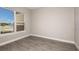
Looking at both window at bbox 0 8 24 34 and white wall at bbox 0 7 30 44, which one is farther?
window at bbox 0 8 24 34

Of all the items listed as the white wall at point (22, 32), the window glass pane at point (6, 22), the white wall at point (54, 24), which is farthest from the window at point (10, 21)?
the white wall at point (54, 24)

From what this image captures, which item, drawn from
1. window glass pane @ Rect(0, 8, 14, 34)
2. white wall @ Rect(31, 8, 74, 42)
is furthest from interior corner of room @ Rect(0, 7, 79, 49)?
window glass pane @ Rect(0, 8, 14, 34)

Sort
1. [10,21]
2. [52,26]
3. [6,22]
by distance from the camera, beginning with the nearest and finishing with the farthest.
→ [52,26] → [6,22] → [10,21]

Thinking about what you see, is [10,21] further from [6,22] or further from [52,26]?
[52,26]

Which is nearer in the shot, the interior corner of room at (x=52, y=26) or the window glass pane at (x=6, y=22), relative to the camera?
the interior corner of room at (x=52, y=26)

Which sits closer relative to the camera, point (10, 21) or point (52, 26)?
point (52, 26)

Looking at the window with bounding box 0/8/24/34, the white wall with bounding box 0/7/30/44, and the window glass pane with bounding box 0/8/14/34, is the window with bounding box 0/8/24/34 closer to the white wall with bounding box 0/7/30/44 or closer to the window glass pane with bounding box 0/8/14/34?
the window glass pane with bounding box 0/8/14/34

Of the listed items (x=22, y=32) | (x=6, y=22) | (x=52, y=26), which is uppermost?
(x=6, y=22)

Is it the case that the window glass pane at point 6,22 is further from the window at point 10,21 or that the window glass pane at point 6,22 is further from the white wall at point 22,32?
the white wall at point 22,32

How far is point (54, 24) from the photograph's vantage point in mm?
2455

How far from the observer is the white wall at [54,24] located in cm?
224

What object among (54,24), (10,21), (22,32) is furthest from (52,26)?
(10,21)

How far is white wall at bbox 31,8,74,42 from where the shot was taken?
2.24 m
